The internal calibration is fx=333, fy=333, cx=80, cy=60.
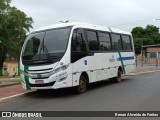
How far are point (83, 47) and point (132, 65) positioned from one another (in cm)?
778

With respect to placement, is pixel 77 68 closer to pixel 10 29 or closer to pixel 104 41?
pixel 104 41

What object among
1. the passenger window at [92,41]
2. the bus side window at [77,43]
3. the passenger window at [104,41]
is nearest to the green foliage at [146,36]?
the passenger window at [104,41]

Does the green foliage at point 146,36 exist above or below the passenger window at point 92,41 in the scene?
above

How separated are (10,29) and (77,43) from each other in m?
45.6

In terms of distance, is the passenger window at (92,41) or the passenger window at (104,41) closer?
the passenger window at (92,41)

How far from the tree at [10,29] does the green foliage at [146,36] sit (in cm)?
3936

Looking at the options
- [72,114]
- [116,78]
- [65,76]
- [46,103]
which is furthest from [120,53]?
[72,114]

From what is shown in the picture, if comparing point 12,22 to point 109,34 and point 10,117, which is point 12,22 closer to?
point 109,34

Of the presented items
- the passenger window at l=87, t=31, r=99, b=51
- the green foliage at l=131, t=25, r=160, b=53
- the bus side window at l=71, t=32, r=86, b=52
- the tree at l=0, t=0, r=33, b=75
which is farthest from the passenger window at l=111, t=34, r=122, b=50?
the green foliage at l=131, t=25, r=160, b=53

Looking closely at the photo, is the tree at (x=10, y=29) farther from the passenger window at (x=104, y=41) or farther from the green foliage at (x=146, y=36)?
the green foliage at (x=146, y=36)

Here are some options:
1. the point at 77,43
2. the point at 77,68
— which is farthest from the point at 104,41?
the point at 77,68

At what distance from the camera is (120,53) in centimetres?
1906

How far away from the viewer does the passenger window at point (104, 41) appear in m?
16.5

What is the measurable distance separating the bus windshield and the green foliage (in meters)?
76.9
